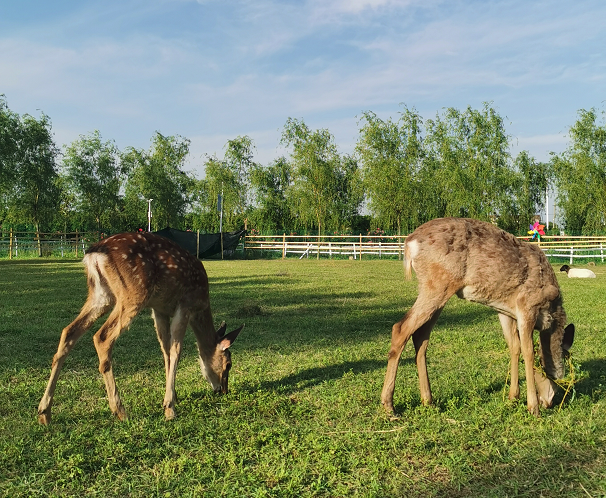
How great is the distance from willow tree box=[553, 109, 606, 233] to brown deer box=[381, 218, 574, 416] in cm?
3702

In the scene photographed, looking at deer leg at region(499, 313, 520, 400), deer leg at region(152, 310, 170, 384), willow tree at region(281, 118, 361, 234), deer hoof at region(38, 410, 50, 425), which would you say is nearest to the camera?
deer hoof at region(38, 410, 50, 425)

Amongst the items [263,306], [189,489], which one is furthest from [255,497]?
[263,306]

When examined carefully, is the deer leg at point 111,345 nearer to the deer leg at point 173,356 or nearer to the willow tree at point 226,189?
the deer leg at point 173,356

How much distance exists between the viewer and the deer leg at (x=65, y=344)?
4.58 metres

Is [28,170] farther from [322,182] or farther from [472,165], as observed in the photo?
[472,165]

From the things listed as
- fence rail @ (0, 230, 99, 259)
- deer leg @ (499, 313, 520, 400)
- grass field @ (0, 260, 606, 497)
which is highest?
fence rail @ (0, 230, 99, 259)

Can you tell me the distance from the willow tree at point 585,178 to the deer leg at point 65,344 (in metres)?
39.5

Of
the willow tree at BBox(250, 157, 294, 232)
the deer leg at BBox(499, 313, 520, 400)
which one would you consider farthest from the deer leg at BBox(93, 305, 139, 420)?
the willow tree at BBox(250, 157, 294, 232)

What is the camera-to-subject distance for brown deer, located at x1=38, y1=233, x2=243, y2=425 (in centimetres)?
474

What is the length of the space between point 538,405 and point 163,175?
49.2 m

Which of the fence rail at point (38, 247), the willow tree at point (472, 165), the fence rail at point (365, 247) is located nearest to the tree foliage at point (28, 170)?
the fence rail at point (38, 247)

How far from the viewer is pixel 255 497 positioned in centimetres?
332

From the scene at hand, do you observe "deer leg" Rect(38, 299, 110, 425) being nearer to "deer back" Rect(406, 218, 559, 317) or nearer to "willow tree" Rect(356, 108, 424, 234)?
"deer back" Rect(406, 218, 559, 317)

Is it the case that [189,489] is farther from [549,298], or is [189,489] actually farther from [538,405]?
[549,298]
